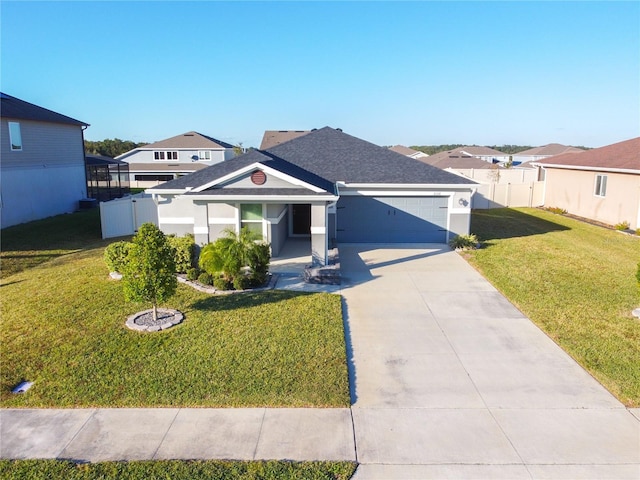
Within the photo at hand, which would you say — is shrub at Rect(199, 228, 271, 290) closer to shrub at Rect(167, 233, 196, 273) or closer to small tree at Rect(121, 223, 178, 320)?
shrub at Rect(167, 233, 196, 273)

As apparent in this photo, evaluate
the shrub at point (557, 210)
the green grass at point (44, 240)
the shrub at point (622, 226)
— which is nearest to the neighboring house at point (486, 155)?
the shrub at point (557, 210)

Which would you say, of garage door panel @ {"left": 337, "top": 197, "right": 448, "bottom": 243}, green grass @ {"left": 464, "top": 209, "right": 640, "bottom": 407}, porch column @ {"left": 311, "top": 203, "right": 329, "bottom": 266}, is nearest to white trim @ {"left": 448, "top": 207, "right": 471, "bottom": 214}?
garage door panel @ {"left": 337, "top": 197, "right": 448, "bottom": 243}

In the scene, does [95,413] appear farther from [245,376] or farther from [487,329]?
[487,329]

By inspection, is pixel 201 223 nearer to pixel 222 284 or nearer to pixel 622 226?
pixel 222 284

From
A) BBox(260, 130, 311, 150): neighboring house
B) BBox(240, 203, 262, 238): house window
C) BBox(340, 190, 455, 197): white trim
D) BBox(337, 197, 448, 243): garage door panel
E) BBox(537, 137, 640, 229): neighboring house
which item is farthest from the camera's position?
BBox(260, 130, 311, 150): neighboring house

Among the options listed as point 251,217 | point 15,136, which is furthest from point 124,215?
point 251,217

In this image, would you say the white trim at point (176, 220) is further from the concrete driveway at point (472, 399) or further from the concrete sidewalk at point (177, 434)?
the concrete sidewalk at point (177, 434)
